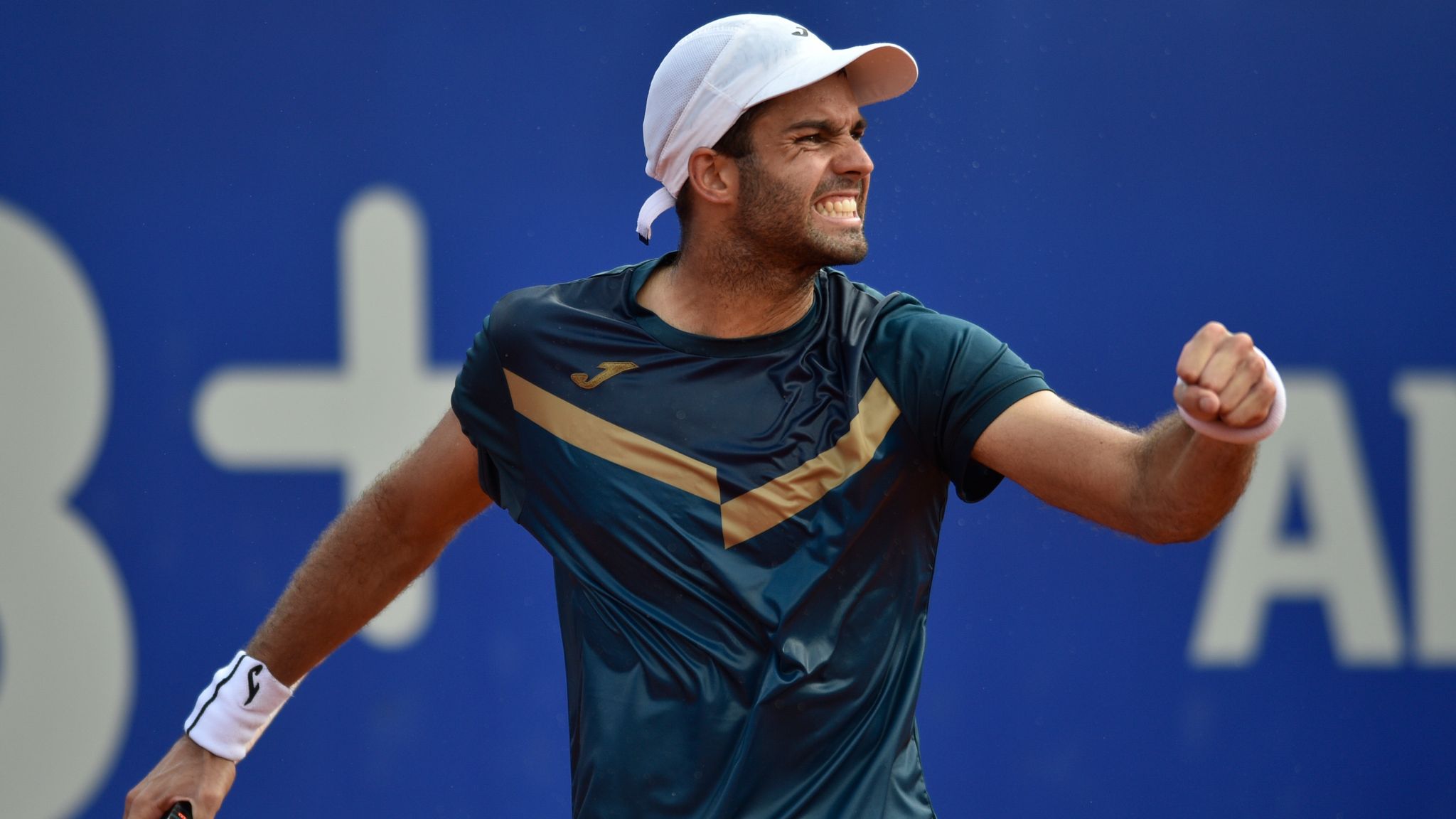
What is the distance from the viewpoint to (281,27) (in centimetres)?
371

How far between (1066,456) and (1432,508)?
250 cm

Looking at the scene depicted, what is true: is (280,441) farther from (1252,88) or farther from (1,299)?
(1252,88)

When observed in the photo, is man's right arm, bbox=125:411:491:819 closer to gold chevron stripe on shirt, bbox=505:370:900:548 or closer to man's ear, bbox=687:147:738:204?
gold chevron stripe on shirt, bbox=505:370:900:548

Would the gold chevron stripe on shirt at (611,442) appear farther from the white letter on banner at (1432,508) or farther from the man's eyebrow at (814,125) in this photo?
the white letter on banner at (1432,508)

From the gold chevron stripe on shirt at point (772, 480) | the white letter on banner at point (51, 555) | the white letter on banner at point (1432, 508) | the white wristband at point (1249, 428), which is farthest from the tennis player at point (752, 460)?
the white letter on banner at point (1432, 508)

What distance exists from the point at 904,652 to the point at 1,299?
2.31 metres

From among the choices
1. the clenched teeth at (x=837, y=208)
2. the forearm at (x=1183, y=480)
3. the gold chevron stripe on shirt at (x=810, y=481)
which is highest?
the clenched teeth at (x=837, y=208)

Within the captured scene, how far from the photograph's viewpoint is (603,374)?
7.90 ft

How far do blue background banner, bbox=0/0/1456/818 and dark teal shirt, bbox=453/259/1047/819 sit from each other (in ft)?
4.64

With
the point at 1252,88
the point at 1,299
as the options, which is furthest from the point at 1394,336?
the point at 1,299

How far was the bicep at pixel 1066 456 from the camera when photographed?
6.71ft

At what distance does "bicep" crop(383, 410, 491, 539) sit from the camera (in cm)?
262

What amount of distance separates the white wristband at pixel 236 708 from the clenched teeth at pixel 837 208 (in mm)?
1205

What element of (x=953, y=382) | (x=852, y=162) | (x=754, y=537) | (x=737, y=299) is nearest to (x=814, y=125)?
(x=852, y=162)
